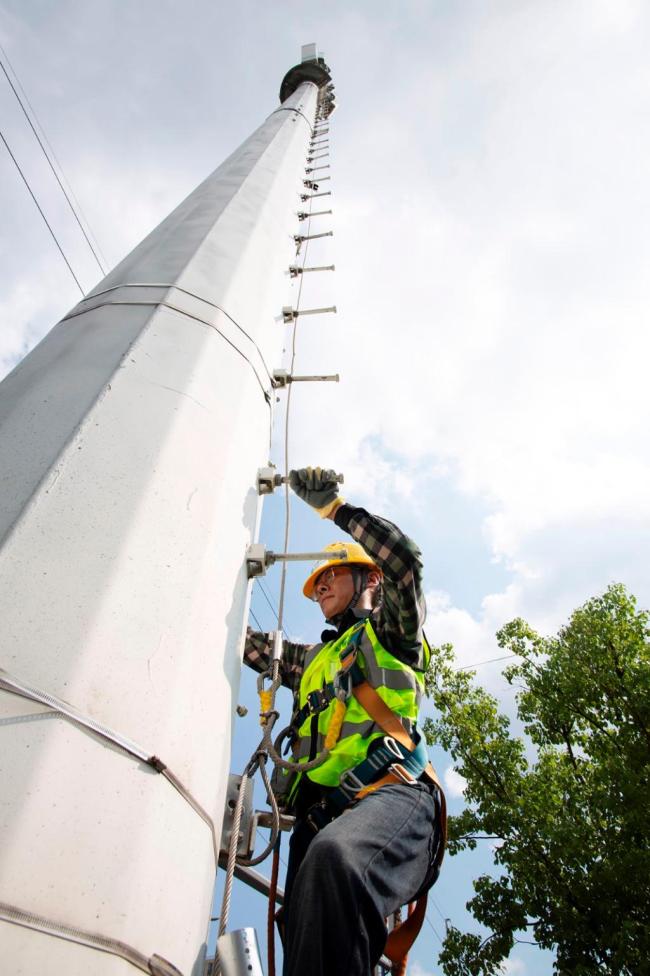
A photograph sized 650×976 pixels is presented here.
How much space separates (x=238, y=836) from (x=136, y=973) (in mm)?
787

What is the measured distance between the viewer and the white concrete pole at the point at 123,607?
1.05 meters

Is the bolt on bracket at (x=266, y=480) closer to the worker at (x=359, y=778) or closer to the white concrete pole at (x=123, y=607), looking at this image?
the white concrete pole at (x=123, y=607)

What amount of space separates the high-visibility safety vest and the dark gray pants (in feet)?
0.81

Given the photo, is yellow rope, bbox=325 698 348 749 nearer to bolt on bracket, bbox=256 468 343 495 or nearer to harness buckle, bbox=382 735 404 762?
harness buckle, bbox=382 735 404 762

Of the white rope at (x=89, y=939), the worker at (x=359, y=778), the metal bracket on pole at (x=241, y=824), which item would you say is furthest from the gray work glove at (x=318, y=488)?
the white rope at (x=89, y=939)

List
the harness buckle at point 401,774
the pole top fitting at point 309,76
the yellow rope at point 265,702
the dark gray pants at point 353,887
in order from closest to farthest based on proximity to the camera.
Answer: the dark gray pants at point 353,887, the harness buckle at point 401,774, the yellow rope at point 265,702, the pole top fitting at point 309,76

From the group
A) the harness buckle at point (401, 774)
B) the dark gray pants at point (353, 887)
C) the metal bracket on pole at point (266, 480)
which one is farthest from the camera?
the metal bracket on pole at point (266, 480)

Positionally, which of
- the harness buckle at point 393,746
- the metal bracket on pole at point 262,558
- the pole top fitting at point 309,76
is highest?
the pole top fitting at point 309,76

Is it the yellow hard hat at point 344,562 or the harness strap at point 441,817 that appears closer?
the harness strap at point 441,817

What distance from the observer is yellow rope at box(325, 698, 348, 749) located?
7.27 feet

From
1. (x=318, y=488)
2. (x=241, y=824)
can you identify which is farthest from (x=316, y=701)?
(x=318, y=488)

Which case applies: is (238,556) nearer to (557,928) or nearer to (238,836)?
(238,836)

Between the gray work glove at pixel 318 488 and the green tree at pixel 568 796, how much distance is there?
305 inches

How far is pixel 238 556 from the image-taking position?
210 cm
